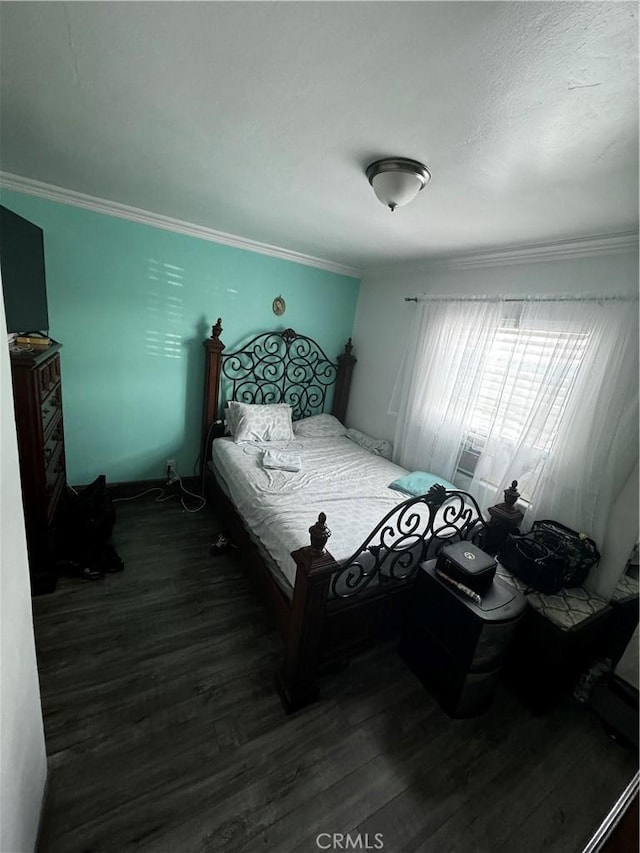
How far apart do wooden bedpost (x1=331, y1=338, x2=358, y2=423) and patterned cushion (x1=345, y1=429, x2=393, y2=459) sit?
41cm

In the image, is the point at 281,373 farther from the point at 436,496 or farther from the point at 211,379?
the point at 436,496

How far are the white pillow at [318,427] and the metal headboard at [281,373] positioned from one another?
0.20 m

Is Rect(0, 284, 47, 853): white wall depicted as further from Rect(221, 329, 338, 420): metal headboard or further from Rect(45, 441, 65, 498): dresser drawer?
Rect(221, 329, 338, 420): metal headboard

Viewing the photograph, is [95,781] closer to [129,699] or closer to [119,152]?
[129,699]

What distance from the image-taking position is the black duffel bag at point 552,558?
1728 mm

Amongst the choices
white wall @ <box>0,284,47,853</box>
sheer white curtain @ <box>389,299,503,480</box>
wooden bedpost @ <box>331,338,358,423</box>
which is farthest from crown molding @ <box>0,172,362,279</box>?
white wall @ <box>0,284,47,853</box>

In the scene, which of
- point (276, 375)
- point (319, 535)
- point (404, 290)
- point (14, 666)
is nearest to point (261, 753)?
point (319, 535)

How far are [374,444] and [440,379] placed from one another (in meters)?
0.91

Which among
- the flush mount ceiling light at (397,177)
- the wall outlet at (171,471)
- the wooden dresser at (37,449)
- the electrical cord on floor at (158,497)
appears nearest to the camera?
the flush mount ceiling light at (397,177)

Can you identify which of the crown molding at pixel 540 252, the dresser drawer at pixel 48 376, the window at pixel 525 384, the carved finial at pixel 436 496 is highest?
the crown molding at pixel 540 252

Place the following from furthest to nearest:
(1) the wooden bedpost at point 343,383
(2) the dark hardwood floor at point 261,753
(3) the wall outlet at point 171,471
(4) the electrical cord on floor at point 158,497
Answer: (1) the wooden bedpost at point 343,383, (3) the wall outlet at point 171,471, (4) the electrical cord on floor at point 158,497, (2) the dark hardwood floor at point 261,753

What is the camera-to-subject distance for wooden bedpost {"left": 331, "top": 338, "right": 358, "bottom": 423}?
3715mm

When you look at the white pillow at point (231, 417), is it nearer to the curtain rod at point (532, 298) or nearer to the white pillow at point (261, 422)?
the white pillow at point (261, 422)

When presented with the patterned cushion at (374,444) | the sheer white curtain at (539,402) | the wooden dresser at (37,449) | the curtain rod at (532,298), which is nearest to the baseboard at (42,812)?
the wooden dresser at (37,449)
